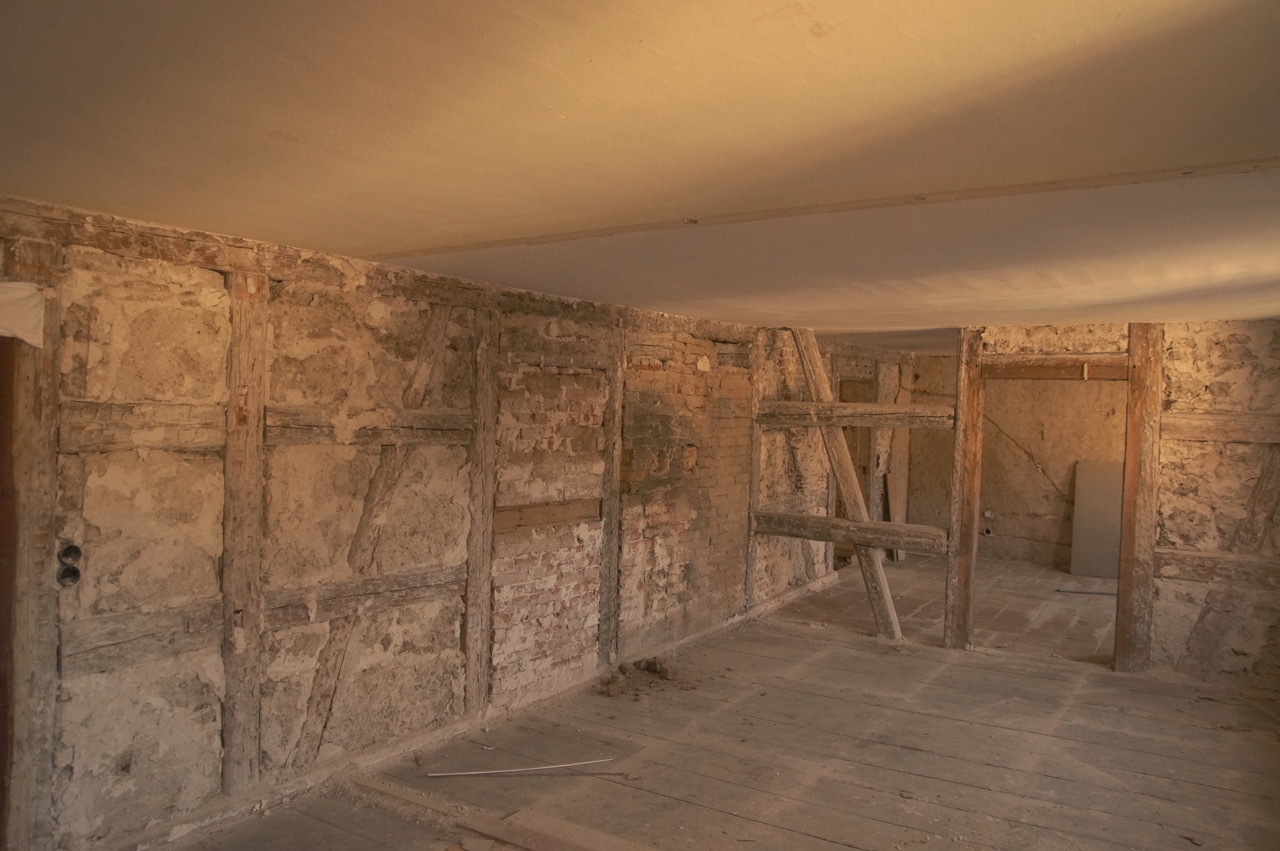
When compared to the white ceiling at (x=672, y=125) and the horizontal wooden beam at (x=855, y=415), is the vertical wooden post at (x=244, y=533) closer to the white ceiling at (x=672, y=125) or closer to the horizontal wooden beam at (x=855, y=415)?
the white ceiling at (x=672, y=125)

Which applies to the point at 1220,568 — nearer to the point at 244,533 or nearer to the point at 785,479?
the point at 785,479

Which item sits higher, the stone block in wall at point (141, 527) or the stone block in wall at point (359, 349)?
the stone block in wall at point (359, 349)

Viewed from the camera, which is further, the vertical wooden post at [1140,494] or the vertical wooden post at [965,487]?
the vertical wooden post at [965,487]

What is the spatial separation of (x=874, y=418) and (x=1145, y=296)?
241 centimetres

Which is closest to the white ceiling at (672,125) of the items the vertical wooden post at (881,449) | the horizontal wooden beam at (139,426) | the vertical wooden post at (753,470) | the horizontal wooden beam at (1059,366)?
the horizontal wooden beam at (139,426)

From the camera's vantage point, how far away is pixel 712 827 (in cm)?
354

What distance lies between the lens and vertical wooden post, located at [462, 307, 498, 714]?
450 cm

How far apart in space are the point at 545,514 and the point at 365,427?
1.40m

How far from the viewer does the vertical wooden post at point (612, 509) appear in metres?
5.51

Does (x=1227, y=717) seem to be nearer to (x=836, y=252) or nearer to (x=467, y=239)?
(x=836, y=252)

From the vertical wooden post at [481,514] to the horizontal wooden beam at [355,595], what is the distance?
0.43 feet

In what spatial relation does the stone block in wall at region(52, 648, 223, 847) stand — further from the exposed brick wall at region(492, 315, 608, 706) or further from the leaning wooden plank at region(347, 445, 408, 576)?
the exposed brick wall at region(492, 315, 608, 706)

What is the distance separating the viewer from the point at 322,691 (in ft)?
12.5

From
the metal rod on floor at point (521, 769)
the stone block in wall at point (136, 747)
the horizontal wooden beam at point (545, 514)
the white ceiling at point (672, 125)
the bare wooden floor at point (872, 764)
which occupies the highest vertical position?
the white ceiling at point (672, 125)
